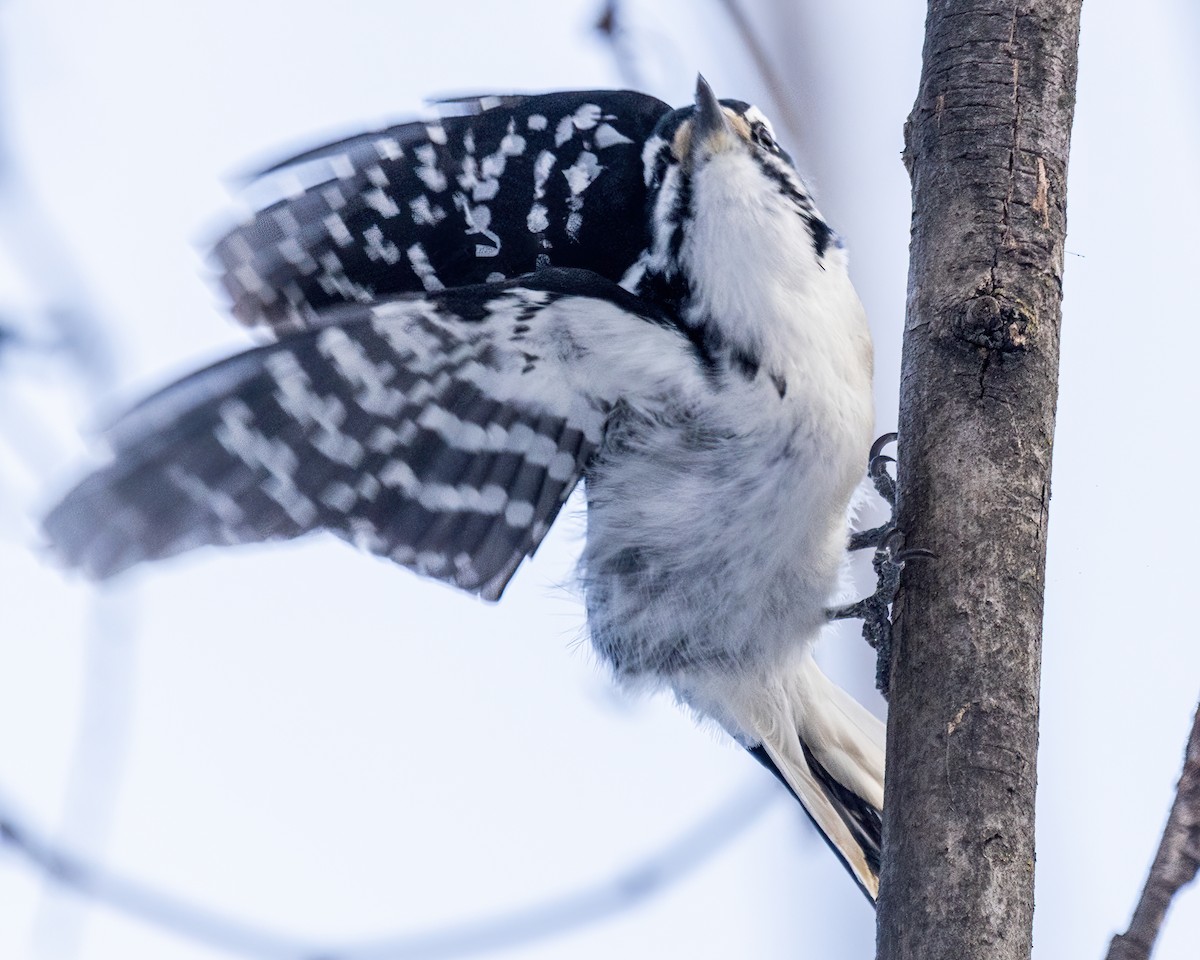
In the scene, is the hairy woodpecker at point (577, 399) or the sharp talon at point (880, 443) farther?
the sharp talon at point (880, 443)

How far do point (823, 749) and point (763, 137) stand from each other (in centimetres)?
94

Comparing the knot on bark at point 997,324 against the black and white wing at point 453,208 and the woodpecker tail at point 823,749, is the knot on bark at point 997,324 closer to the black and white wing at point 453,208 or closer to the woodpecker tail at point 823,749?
the black and white wing at point 453,208

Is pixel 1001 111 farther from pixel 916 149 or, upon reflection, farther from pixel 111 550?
pixel 111 550

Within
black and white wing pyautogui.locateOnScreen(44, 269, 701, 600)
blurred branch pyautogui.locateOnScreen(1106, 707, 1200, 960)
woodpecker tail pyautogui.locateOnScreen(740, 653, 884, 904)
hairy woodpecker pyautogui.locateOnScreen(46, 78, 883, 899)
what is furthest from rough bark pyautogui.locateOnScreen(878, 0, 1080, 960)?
woodpecker tail pyautogui.locateOnScreen(740, 653, 884, 904)

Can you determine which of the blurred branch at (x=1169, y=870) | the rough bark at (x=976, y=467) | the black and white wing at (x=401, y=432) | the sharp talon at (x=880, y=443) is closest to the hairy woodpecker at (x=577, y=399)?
the black and white wing at (x=401, y=432)

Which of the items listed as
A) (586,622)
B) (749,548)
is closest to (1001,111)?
(749,548)

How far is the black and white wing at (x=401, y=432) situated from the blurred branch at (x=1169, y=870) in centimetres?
84

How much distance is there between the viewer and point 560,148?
6.43ft

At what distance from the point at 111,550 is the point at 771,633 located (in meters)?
0.89

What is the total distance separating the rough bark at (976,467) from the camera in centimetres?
109

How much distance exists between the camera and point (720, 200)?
1720 mm

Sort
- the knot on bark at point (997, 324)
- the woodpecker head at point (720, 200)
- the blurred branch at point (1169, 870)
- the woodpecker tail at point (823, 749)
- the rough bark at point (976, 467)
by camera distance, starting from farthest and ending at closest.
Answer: the woodpecker tail at point (823, 749) < the woodpecker head at point (720, 200) < the knot on bark at point (997, 324) < the rough bark at point (976, 467) < the blurred branch at point (1169, 870)

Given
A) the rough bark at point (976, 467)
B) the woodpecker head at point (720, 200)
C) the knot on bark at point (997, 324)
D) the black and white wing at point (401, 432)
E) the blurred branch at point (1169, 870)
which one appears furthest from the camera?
the woodpecker head at point (720, 200)

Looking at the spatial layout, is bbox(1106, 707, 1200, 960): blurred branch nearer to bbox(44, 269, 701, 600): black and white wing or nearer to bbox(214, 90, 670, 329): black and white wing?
bbox(44, 269, 701, 600): black and white wing
